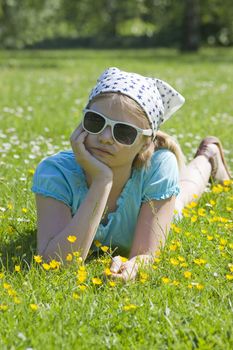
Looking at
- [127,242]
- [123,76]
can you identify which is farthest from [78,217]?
[123,76]

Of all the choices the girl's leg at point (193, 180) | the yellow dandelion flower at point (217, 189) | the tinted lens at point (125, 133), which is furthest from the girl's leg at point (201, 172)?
the tinted lens at point (125, 133)

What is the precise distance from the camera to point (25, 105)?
1027cm

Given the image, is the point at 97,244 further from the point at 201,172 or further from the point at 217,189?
the point at 201,172

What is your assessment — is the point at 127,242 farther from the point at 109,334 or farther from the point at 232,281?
the point at 109,334

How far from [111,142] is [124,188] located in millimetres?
432

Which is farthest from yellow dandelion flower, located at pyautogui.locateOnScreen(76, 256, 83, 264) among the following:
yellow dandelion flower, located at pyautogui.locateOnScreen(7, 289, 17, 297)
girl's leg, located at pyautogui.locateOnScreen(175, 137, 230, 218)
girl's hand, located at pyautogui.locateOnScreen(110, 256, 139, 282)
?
girl's leg, located at pyautogui.locateOnScreen(175, 137, 230, 218)

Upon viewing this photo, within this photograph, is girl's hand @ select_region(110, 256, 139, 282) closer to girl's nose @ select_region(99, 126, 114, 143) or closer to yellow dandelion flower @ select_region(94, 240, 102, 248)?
yellow dandelion flower @ select_region(94, 240, 102, 248)

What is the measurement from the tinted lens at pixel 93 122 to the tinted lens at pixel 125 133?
0.08 meters

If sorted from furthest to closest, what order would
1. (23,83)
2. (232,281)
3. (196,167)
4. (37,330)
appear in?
(23,83) → (196,167) → (232,281) → (37,330)

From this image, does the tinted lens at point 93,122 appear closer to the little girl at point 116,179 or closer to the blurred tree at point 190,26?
the little girl at point 116,179

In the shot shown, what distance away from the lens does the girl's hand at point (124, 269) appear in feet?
11.4

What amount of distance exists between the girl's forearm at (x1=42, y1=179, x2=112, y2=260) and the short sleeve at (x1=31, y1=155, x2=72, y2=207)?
0.78 feet

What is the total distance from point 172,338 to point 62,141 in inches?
180

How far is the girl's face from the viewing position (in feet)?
12.2
